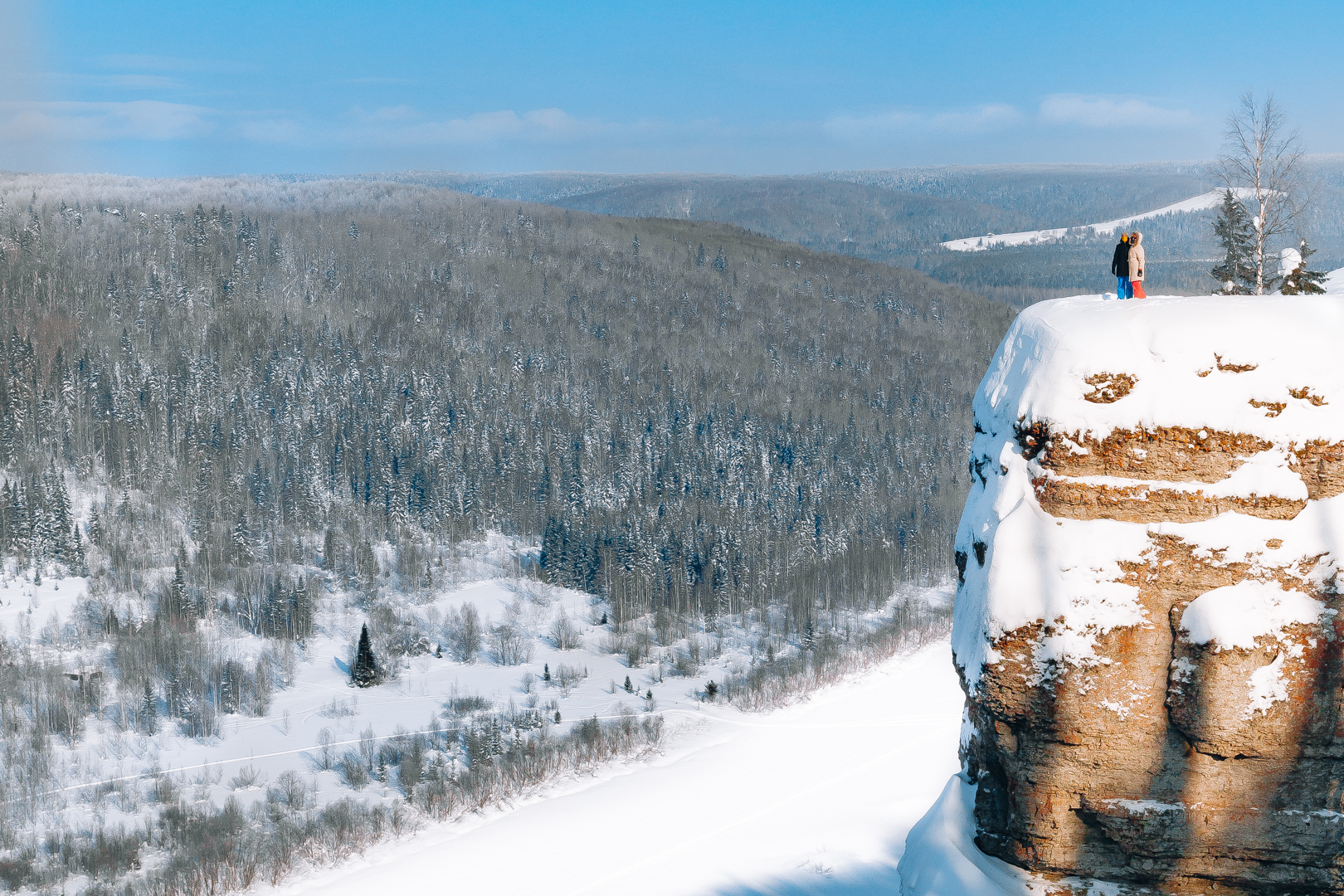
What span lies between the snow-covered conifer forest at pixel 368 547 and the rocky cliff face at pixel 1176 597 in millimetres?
42252

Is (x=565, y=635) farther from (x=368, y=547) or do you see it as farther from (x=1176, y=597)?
(x=1176, y=597)

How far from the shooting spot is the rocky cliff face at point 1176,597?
1044 centimetres

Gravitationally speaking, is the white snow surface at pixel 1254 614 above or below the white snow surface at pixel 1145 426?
below

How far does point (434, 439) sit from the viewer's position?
144125mm

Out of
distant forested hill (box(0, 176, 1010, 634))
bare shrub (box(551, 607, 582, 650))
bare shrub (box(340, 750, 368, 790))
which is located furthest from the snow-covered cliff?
distant forested hill (box(0, 176, 1010, 634))

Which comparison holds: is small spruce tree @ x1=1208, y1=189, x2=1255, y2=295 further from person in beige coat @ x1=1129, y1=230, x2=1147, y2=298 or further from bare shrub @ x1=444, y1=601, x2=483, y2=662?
bare shrub @ x1=444, y1=601, x2=483, y2=662

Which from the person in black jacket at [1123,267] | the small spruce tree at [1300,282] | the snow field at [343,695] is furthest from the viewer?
the snow field at [343,695]

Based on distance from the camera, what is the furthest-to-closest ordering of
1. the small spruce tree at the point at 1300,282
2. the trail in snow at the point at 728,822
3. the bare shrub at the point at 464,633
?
the bare shrub at the point at 464,633, the trail in snow at the point at 728,822, the small spruce tree at the point at 1300,282

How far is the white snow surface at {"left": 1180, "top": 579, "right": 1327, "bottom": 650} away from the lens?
10.4 metres

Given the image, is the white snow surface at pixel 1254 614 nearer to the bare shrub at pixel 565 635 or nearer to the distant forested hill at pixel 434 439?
the bare shrub at pixel 565 635

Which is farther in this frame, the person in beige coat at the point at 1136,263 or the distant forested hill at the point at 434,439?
the distant forested hill at the point at 434,439

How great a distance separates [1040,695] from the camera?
11.1m

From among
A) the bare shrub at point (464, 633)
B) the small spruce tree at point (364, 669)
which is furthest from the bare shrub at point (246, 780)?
the bare shrub at point (464, 633)

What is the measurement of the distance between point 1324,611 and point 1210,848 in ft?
9.50
